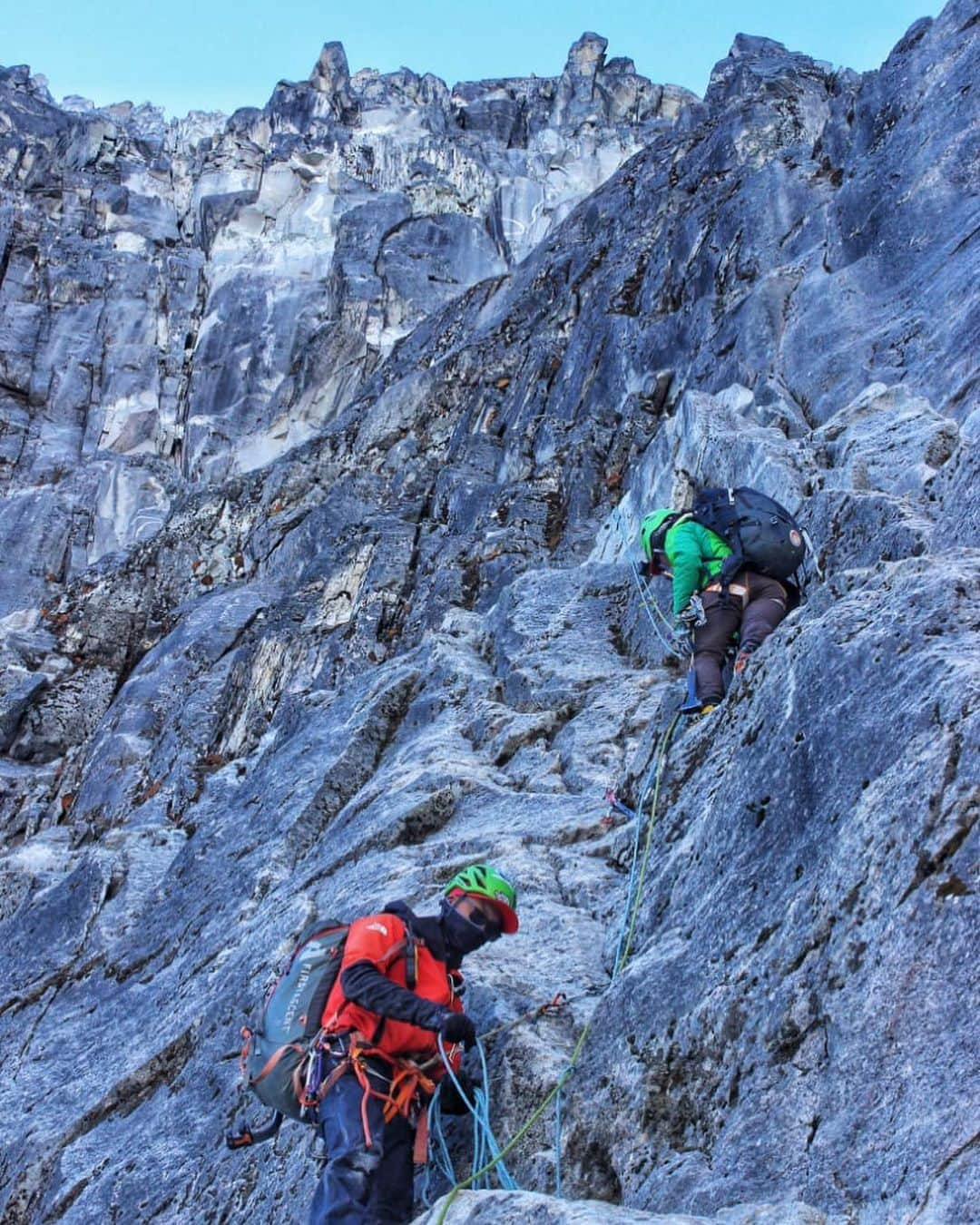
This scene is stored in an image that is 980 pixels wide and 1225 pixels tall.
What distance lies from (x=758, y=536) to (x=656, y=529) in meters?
1.52

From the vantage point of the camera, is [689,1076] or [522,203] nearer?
[689,1076]

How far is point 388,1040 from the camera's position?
779cm

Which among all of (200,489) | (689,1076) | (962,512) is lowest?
(689,1076)

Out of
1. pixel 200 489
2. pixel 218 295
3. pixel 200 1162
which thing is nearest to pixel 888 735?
pixel 200 1162

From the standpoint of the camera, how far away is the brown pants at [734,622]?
10367 millimetres

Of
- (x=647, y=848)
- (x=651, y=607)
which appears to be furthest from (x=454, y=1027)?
(x=651, y=607)

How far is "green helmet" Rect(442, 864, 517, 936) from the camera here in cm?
863

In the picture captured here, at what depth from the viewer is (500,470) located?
100 feet

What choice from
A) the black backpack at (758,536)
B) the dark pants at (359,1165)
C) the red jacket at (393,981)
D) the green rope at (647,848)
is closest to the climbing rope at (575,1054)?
the green rope at (647,848)

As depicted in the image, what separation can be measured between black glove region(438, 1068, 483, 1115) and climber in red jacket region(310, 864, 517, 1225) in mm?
97

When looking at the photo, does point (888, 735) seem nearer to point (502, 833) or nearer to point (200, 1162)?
point (502, 833)

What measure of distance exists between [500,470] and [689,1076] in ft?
81.2

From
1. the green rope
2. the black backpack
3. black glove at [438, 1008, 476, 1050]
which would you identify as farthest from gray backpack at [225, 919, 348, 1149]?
the black backpack

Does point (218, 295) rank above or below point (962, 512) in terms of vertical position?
above
